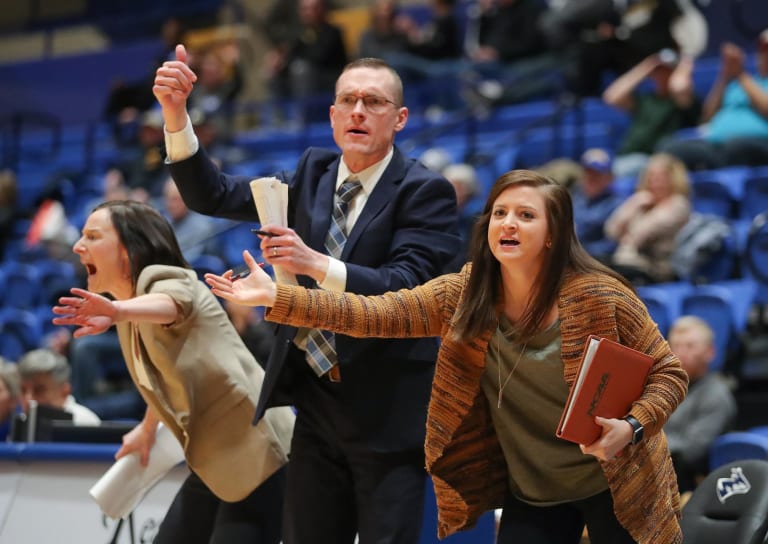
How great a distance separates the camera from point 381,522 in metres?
3.06

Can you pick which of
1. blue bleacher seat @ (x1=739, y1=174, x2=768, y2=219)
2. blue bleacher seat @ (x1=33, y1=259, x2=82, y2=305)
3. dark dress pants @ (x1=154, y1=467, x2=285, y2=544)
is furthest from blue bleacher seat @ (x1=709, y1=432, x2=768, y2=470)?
blue bleacher seat @ (x1=33, y1=259, x2=82, y2=305)

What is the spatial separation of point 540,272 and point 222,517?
1.31 meters

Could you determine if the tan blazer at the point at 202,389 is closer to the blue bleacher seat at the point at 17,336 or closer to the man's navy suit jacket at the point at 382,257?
the man's navy suit jacket at the point at 382,257

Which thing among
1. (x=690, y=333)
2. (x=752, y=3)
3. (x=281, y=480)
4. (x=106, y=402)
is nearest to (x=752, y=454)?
(x=690, y=333)

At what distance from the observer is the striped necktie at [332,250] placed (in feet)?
10.4

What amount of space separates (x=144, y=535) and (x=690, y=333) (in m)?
2.57

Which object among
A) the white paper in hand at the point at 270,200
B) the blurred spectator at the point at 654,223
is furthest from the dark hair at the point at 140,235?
the blurred spectator at the point at 654,223

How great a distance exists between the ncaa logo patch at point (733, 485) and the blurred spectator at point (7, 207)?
8671 mm

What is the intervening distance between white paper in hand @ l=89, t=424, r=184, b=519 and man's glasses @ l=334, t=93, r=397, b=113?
4.31 feet

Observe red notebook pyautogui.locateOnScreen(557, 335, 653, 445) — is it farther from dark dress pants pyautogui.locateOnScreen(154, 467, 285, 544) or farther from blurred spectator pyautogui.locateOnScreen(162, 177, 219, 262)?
blurred spectator pyautogui.locateOnScreen(162, 177, 219, 262)

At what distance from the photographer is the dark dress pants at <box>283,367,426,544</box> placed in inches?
121

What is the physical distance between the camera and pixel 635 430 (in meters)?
2.70

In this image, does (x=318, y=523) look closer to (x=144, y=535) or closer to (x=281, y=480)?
(x=281, y=480)

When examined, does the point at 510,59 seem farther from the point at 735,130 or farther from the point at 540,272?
the point at 540,272
